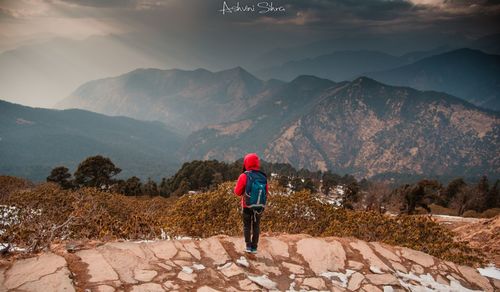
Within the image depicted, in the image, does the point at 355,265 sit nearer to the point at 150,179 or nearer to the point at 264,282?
the point at 264,282

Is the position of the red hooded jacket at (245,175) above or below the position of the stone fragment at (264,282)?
above

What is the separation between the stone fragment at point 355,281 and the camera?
7207mm

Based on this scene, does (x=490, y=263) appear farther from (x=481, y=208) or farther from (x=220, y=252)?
(x=481, y=208)

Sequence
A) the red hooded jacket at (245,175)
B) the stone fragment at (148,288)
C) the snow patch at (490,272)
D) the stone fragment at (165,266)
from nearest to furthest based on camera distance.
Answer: the stone fragment at (148,288), the stone fragment at (165,266), the red hooded jacket at (245,175), the snow patch at (490,272)

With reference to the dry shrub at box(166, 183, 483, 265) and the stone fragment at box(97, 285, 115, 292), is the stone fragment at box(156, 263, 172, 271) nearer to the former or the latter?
the stone fragment at box(97, 285, 115, 292)

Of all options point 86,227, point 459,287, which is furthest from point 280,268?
point 86,227

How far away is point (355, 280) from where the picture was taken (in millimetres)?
7508

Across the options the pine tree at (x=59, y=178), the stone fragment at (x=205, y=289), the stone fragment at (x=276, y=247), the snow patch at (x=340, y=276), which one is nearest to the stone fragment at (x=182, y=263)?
the stone fragment at (x=205, y=289)

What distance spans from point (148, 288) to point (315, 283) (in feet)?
11.4

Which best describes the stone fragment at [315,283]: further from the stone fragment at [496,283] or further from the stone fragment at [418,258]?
the stone fragment at [496,283]

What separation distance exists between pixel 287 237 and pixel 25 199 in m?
15.9

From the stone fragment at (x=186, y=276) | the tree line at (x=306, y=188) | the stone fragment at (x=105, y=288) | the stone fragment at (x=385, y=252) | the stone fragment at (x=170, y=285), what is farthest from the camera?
the tree line at (x=306, y=188)

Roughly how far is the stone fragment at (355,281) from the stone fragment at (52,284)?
549 centimetres

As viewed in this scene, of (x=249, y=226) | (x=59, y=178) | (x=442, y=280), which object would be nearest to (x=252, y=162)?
(x=249, y=226)
